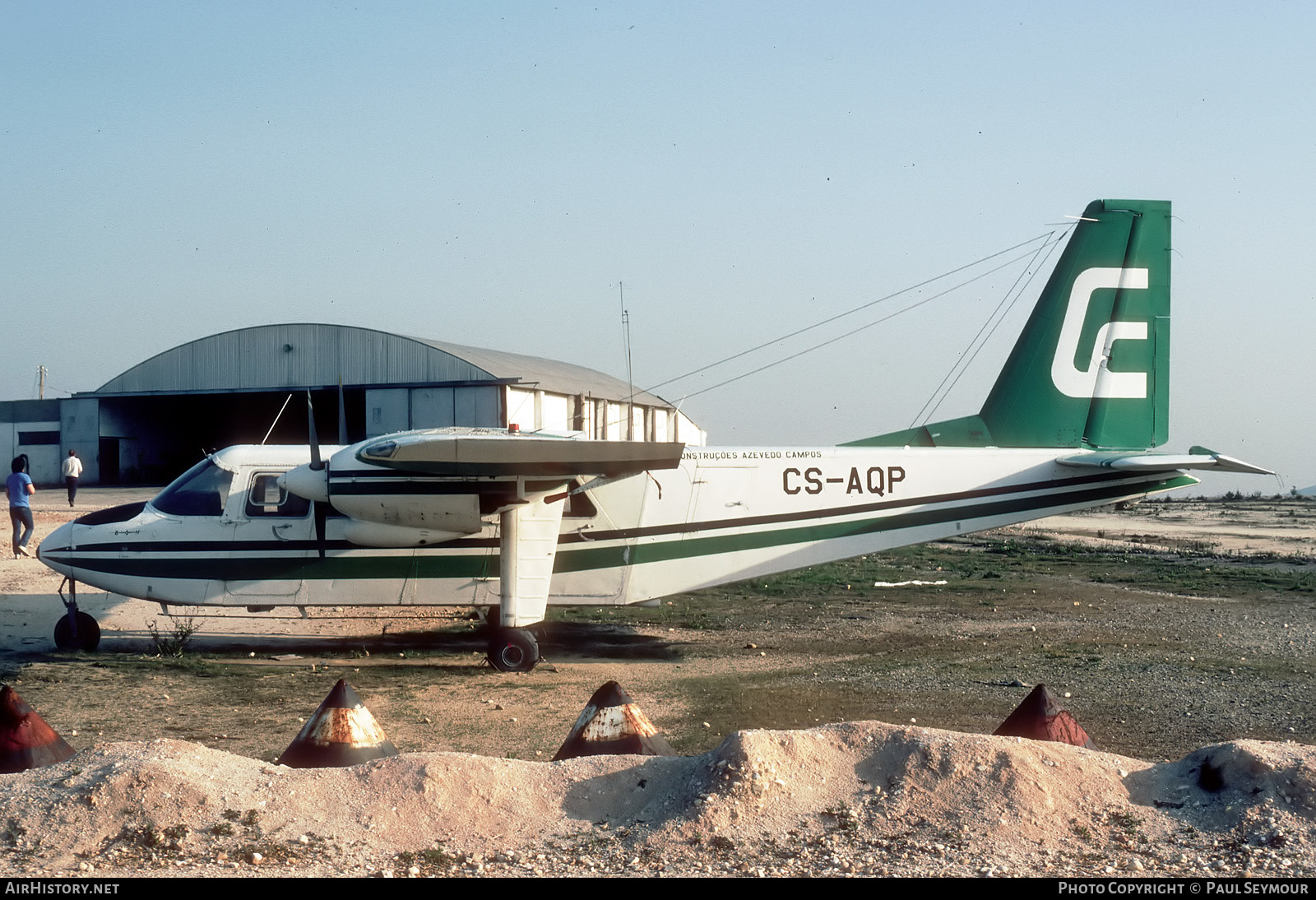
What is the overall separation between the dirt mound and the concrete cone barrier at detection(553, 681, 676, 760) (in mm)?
383

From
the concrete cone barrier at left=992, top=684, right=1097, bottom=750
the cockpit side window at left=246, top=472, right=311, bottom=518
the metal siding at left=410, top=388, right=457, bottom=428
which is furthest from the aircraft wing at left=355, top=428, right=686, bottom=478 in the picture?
the metal siding at left=410, top=388, right=457, bottom=428

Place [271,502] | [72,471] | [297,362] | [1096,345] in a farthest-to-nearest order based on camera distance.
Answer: [297,362]
[72,471]
[1096,345]
[271,502]

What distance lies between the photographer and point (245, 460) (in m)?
12.4

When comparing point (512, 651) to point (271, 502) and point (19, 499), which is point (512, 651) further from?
point (19, 499)

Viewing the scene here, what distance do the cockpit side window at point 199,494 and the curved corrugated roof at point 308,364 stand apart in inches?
902

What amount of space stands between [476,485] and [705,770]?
6.42 metres

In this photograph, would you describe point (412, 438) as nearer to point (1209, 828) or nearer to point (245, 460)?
point (245, 460)

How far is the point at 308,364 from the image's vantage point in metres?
37.7

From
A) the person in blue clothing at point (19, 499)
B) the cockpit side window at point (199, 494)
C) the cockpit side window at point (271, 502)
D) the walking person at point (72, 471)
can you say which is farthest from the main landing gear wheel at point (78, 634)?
the walking person at point (72, 471)

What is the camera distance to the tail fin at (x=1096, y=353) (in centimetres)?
1351

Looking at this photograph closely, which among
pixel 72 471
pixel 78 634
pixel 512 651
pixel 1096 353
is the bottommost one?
pixel 512 651

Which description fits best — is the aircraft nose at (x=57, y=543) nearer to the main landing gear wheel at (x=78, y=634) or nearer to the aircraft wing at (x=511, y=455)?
the main landing gear wheel at (x=78, y=634)

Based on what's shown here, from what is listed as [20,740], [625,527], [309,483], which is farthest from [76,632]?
[20,740]

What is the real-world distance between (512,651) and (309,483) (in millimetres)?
2844
